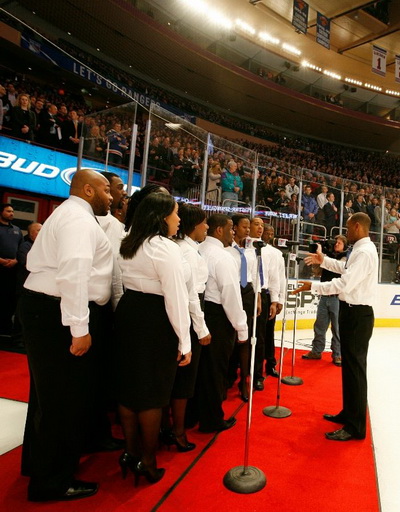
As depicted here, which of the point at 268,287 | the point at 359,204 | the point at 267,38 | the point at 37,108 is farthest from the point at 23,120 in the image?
the point at 267,38

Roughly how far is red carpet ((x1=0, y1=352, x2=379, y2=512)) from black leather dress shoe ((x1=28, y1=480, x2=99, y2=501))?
1.1 inches

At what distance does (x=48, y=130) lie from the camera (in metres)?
7.82

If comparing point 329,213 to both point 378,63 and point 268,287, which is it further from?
point 378,63

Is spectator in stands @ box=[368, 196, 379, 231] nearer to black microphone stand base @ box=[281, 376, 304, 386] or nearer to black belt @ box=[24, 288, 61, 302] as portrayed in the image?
black microphone stand base @ box=[281, 376, 304, 386]

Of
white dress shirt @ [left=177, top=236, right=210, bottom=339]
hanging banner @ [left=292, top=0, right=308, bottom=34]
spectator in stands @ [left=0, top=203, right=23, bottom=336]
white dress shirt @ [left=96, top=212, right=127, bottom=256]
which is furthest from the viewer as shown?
hanging banner @ [left=292, top=0, right=308, bottom=34]

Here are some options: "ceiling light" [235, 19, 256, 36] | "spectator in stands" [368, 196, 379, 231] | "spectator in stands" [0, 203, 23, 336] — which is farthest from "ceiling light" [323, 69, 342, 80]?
"spectator in stands" [0, 203, 23, 336]

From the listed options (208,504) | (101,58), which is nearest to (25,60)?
(101,58)

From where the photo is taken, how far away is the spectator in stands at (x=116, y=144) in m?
4.39

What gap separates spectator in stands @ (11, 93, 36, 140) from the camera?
728 cm

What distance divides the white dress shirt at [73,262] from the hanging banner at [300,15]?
11.9m

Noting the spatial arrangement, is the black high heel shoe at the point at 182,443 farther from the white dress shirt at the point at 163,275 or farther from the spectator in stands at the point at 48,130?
the spectator in stands at the point at 48,130

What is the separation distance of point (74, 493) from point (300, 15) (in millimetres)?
13216

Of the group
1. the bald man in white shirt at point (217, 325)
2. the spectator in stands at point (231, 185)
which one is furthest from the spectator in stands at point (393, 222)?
the bald man in white shirt at point (217, 325)

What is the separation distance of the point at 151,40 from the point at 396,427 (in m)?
13.7
